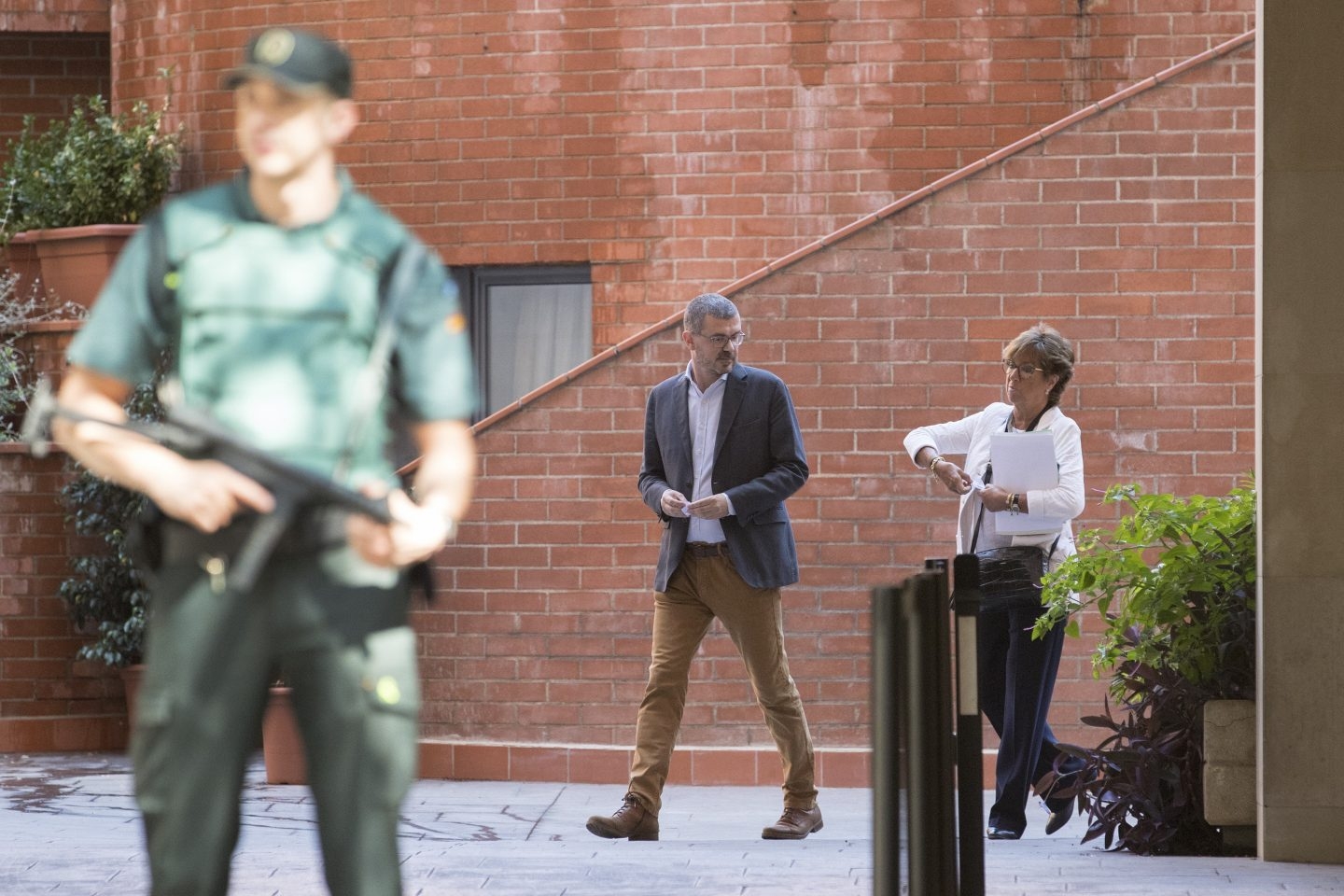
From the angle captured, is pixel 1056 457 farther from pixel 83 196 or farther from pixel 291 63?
pixel 83 196

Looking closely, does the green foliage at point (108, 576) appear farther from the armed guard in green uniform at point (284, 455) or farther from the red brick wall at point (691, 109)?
the armed guard in green uniform at point (284, 455)

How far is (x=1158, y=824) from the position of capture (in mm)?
6719

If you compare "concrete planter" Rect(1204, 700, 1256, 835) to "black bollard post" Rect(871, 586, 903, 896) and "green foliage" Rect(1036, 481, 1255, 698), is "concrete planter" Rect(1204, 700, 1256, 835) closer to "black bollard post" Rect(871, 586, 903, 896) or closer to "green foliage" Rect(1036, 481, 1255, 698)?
"green foliage" Rect(1036, 481, 1255, 698)

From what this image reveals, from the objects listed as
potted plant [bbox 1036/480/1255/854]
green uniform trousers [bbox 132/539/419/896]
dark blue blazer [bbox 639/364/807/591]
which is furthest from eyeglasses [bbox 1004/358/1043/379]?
green uniform trousers [bbox 132/539/419/896]

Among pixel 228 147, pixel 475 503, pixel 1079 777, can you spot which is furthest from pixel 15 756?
pixel 1079 777

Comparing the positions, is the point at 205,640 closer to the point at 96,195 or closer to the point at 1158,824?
the point at 1158,824

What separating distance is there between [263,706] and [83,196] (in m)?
8.91

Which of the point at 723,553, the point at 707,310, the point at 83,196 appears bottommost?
the point at 723,553

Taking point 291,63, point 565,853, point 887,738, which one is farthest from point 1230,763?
point 291,63

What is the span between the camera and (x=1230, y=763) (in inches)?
252

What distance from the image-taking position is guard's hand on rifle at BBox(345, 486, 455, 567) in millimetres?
2768

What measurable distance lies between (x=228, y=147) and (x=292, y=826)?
5.54 meters

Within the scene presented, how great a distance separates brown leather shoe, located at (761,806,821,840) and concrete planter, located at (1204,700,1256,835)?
4.82 ft
